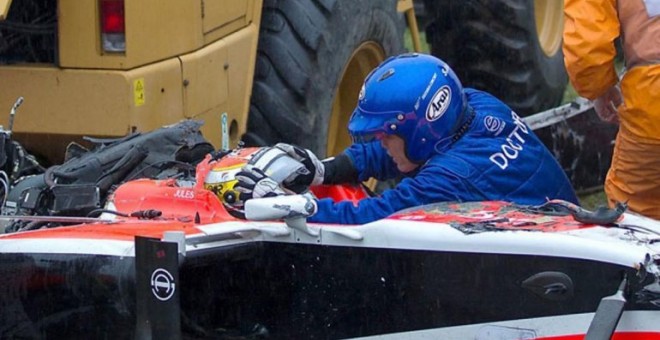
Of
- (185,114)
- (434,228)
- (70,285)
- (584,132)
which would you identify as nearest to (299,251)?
(434,228)

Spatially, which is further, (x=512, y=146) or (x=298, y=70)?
(x=298, y=70)

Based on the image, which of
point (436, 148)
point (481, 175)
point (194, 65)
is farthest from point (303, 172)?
point (194, 65)

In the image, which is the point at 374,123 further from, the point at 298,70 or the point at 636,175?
the point at 298,70

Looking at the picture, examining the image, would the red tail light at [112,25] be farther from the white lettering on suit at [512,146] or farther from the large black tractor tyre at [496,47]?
the large black tractor tyre at [496,47]

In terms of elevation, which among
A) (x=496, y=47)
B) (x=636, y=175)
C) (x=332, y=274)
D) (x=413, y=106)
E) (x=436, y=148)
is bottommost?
(x=332, y=274)

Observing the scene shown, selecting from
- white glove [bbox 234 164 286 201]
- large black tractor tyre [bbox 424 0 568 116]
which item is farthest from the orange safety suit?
large black tractor tyre [bbox 424 0 568 116]

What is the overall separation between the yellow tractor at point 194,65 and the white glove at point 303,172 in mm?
698

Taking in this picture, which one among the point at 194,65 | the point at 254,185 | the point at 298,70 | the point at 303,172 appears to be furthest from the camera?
the point at 298,70

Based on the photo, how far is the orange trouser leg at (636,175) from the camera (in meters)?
4.99

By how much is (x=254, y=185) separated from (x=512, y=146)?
2.66ft

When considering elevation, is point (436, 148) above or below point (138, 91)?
below

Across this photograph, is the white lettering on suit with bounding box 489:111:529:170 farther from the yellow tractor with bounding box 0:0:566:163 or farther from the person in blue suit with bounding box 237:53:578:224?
the yellow tractor with bounding box 0:0:566:163

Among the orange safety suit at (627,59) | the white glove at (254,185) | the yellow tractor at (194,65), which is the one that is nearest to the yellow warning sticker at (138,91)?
the yellow tractor at (194,65)

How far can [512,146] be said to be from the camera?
425cm
